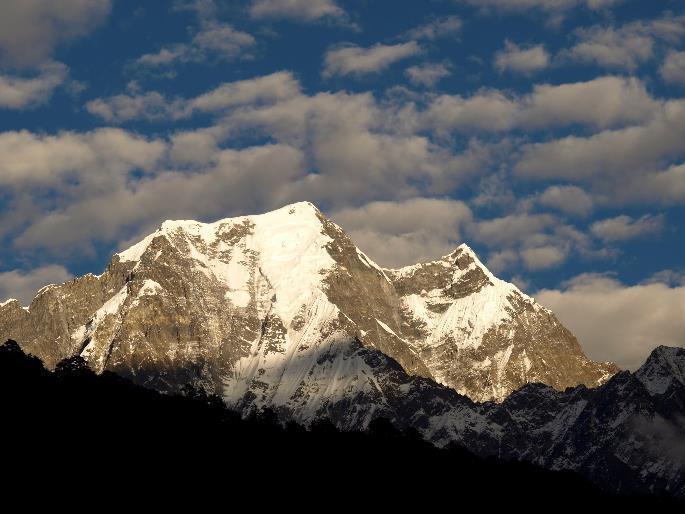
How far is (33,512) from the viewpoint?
185 m

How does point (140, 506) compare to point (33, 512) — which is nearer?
point (33, 512)

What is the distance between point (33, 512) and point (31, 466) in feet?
31.7

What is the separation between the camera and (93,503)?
193 m

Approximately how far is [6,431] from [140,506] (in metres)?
18.0

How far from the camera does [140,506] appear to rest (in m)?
198

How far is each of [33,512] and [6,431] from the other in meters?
17.2

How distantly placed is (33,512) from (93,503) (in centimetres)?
982

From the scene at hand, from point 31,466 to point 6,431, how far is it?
787cm

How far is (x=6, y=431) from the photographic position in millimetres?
199250

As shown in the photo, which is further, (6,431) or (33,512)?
(6,431)
